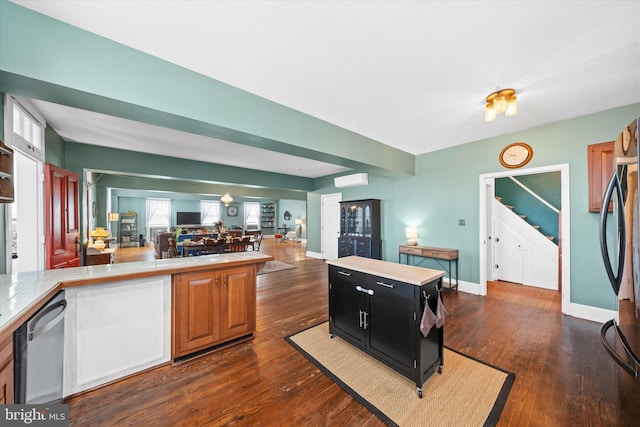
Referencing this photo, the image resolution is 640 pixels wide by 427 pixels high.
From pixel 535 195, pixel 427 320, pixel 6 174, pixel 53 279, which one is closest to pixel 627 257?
pixel 427 320

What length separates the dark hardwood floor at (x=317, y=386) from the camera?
153cm

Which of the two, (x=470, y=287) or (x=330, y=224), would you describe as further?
(x=330, y=224)

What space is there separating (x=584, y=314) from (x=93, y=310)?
532cm

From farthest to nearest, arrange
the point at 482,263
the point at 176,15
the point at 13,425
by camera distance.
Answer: the point at 482,263 < the point at 176,15 < the point at 13,425

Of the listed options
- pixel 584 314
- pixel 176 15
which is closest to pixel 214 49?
pixel 176 15

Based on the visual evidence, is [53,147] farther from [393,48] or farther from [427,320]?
[427,320]

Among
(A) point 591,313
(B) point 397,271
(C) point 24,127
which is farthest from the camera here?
(A) point 591,313

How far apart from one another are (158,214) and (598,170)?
46.7 feet

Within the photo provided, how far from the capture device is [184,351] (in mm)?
2115

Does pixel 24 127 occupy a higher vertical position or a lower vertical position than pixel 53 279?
higher

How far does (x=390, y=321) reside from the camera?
1.92 metres

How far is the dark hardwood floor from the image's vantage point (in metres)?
1.53

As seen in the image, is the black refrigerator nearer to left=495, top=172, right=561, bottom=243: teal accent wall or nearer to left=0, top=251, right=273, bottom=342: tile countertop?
left=0, top=251, right=273, bottom=342: tile countertop

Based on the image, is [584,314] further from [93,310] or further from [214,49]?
[93,310]
